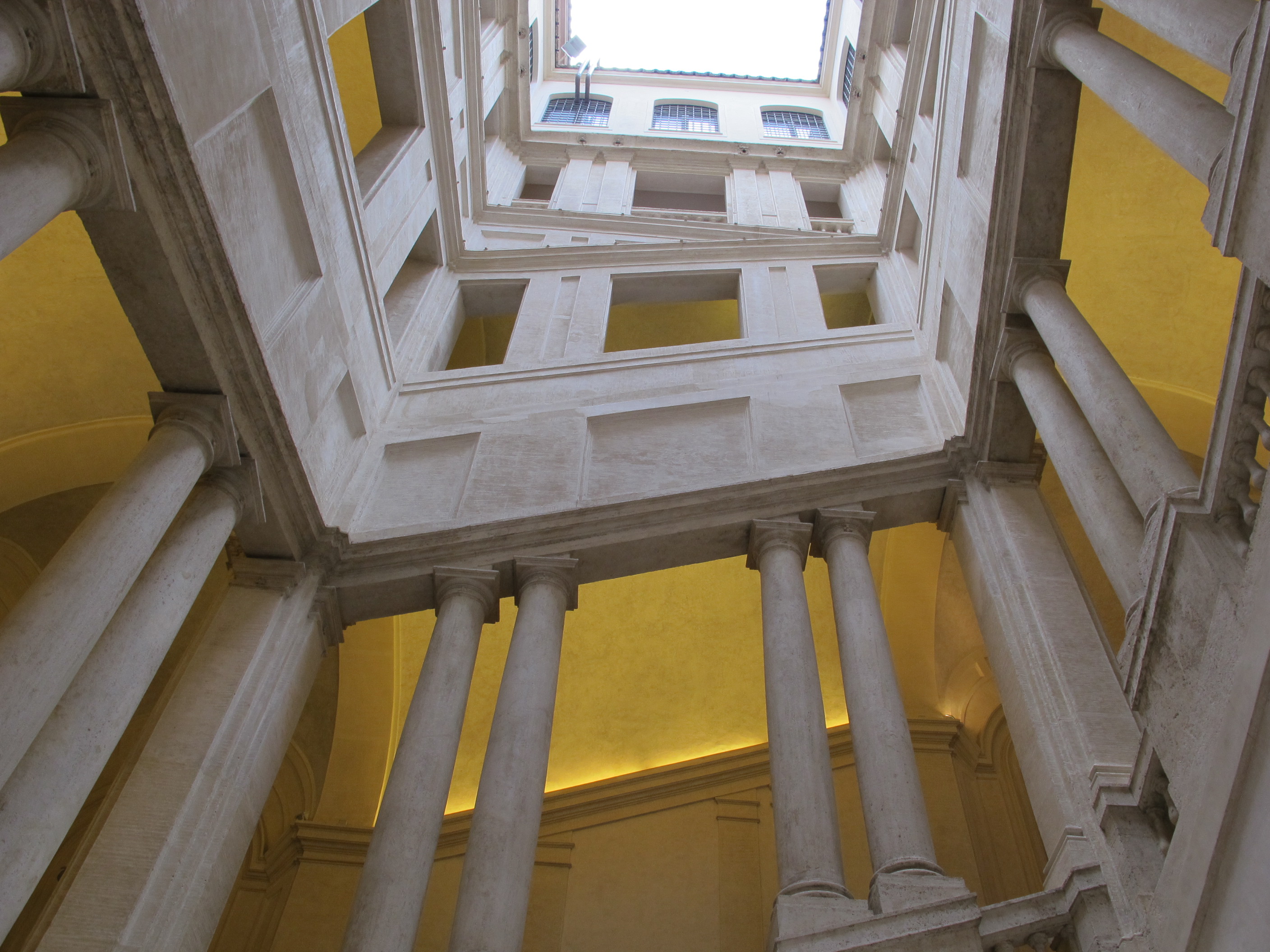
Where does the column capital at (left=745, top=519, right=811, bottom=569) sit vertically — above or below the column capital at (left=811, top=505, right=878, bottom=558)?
below

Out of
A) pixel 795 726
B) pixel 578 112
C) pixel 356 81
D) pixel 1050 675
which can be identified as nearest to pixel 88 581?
pixel 795 726

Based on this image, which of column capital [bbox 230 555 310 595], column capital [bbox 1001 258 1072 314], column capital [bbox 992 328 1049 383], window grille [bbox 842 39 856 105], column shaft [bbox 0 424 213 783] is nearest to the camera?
column shaft [bbox 0 424 213 783]

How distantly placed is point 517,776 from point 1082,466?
12.9 ft

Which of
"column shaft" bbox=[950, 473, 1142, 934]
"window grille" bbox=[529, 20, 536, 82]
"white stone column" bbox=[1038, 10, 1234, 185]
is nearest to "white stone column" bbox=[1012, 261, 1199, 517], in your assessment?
"column shaft" bbox=[950, 473, 1142, 934]

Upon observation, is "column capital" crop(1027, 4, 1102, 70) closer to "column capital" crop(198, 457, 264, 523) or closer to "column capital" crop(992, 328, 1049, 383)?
"column capital" crop(992, 328, 1049, 383)

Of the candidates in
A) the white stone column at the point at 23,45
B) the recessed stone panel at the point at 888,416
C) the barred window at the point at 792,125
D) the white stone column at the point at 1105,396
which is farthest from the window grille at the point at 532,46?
the white stone column at the point at 23,45

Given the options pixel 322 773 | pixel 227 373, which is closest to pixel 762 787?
pixel 322 773

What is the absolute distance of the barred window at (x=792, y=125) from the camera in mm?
19656

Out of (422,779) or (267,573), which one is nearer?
(422,779)

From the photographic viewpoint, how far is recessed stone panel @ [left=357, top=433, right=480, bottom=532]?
26.0 ft

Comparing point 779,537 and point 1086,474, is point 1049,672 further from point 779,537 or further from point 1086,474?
point 779,537

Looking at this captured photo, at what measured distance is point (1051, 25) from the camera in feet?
20.2

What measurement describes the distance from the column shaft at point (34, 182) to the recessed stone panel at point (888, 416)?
5805 mm

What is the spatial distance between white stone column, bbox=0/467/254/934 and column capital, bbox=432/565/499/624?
1.50 m
